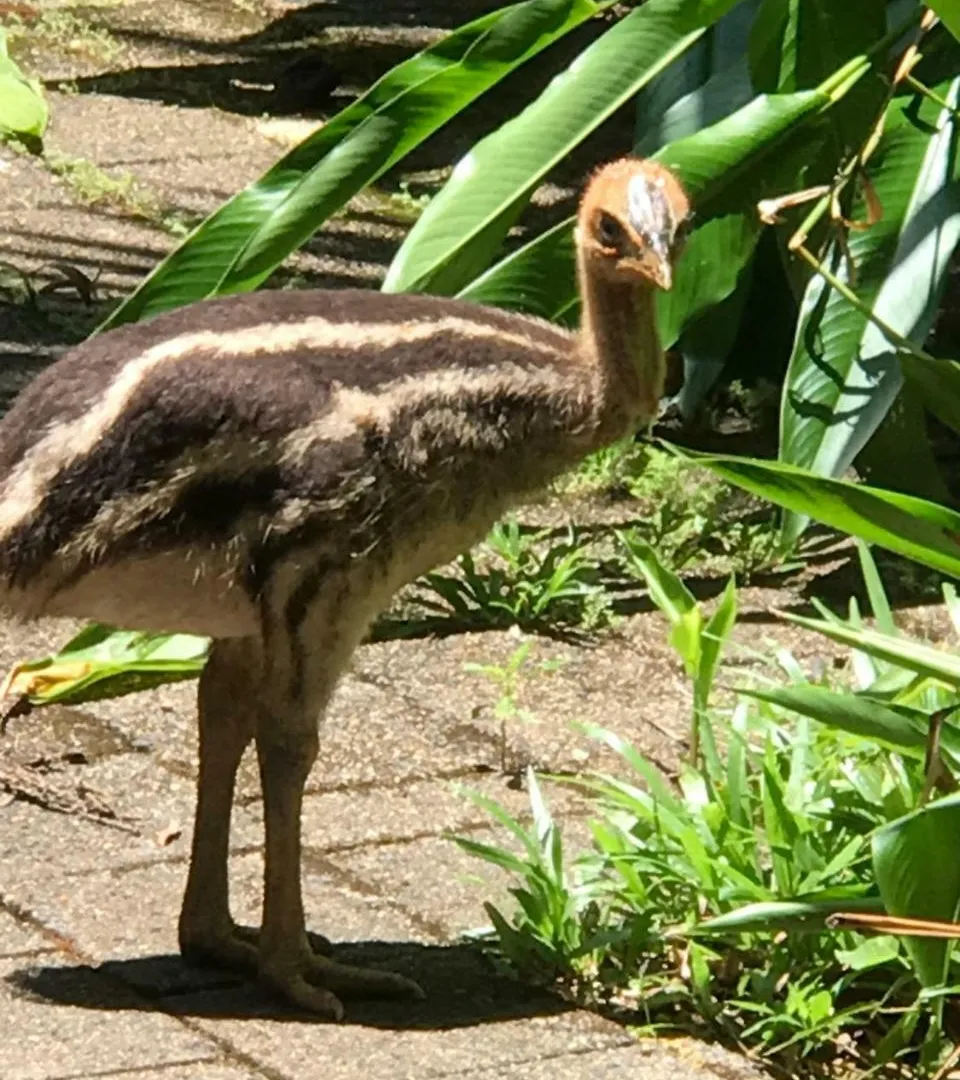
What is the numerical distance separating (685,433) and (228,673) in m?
2.75

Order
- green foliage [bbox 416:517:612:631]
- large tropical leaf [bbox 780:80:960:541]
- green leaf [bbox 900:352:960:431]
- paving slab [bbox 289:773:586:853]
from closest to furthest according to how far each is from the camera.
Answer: green leaf [bbox 900:352:960:431] → paving slab [bbox 289:773:586:853] → large tropical leaf [bbox 780:80:960:541] → green foliage [bbox 416:517:612:631]

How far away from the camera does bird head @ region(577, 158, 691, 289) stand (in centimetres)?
430

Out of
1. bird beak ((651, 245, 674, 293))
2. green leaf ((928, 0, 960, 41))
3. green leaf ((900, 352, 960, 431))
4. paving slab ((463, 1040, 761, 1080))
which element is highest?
green leaf ((928, 0, 960, 41))

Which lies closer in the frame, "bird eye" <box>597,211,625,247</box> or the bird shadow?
the bird shadow

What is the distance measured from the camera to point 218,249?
5074 mm

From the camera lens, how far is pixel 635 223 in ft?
14.1

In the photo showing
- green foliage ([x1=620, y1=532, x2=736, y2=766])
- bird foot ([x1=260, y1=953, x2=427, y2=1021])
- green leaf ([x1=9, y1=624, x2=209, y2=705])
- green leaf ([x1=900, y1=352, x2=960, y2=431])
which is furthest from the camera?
green leaf ([x1=9, y1=624, x2=209, y2=705])

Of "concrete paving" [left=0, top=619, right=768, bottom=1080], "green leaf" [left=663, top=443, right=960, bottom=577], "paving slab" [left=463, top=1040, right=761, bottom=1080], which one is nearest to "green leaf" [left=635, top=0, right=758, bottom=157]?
"concrete paving" [left=0, top=619, right=768, bottom=1080]

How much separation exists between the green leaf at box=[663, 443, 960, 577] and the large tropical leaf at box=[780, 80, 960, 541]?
1.28 m

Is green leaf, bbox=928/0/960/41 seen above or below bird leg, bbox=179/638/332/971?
above

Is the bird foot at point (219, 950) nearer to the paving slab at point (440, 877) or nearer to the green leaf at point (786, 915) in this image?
the paving slab at point (440, 877)

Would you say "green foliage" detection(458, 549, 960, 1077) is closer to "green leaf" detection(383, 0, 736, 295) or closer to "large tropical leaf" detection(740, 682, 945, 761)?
"large tropical leaf" detection(740, 682, 945, 761)

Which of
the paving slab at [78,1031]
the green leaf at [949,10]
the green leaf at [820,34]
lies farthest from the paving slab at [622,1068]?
the green leaf at [820,34]

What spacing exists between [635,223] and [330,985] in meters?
1.33
